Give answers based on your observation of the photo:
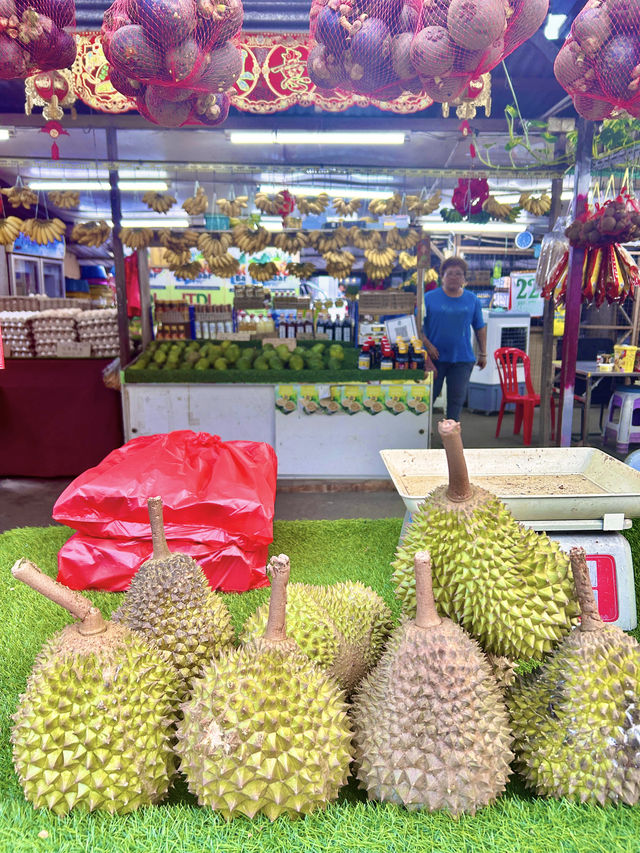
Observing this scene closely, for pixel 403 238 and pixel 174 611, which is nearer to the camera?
pixel 174 611

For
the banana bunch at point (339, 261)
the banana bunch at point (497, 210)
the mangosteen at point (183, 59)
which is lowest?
the banana bunch at point (339, 261)

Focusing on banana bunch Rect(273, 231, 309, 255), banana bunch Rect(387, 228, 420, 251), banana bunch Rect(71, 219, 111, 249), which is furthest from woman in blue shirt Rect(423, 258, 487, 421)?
banana bunch Rect(71, 219, 111, 249)

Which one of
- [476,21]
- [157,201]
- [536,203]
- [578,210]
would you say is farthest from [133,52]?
[536,203]

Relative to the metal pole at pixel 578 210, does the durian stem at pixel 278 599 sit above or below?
below

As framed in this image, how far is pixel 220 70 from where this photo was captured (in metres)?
2.04

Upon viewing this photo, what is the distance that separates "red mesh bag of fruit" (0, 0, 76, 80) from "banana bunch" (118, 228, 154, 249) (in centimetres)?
391

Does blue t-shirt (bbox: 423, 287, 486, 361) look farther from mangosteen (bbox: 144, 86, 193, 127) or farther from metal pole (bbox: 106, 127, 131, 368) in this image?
mangosteen (bbox: 144, 86, 193, 127)

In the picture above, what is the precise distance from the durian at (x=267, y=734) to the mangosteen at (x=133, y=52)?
158 cm

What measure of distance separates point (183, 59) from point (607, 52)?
135 centimetres

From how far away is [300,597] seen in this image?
A: 5.11 feet

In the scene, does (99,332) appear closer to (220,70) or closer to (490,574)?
(220,70)

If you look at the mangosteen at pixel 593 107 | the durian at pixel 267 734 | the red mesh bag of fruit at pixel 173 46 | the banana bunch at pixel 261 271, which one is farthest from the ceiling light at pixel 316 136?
the durian at pixel 267 734

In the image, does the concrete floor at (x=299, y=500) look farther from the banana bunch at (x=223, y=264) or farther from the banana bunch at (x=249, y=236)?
the banana bunch at (x=223, y=264)

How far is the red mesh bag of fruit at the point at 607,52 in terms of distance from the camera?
1900 millimetres
